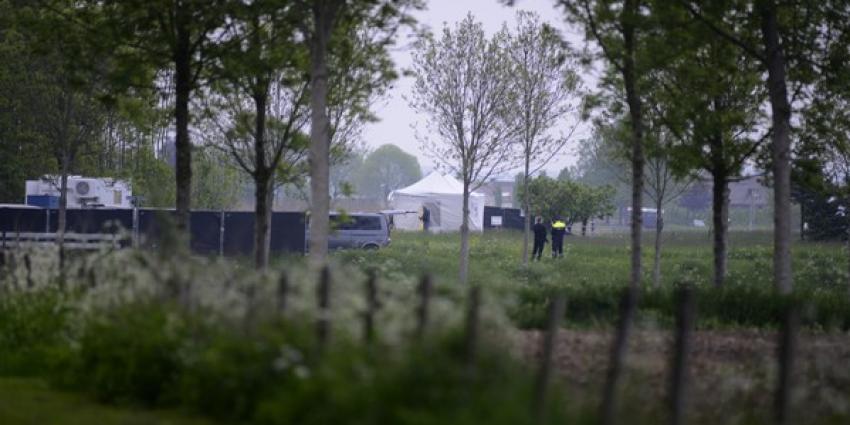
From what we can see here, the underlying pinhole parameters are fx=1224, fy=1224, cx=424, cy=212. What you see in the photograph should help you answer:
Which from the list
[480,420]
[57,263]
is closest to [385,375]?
[480,420]

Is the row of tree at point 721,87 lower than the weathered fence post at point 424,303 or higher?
higher

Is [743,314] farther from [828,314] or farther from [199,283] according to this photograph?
[199,283]

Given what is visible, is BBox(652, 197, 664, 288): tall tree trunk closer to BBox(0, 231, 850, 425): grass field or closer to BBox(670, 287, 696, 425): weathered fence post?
BBox(0, 231, 850, 425): grass field

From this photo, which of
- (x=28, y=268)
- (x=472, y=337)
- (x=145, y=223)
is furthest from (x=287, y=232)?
(x=472, y=337)

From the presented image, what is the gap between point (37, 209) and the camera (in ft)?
128

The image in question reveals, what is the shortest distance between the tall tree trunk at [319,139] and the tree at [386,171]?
488ft

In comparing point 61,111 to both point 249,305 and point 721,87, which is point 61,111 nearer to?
point 721,87

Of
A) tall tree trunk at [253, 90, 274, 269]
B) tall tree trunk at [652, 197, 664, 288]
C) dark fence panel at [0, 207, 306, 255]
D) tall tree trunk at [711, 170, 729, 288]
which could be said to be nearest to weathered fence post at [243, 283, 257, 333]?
tall tree trunk at [253, 90, 274, 269]

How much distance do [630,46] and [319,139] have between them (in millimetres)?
6108

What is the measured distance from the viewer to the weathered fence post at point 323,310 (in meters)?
8.58

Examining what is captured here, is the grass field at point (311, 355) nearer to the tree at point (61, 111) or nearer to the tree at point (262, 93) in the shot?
the tree at point (262, 93)

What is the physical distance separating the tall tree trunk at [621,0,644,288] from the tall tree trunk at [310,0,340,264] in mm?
5069

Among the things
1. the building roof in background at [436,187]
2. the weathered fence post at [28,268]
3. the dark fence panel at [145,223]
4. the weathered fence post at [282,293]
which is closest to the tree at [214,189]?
the dark fence panel at [145,223]

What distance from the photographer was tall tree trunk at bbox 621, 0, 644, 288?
19.0m
